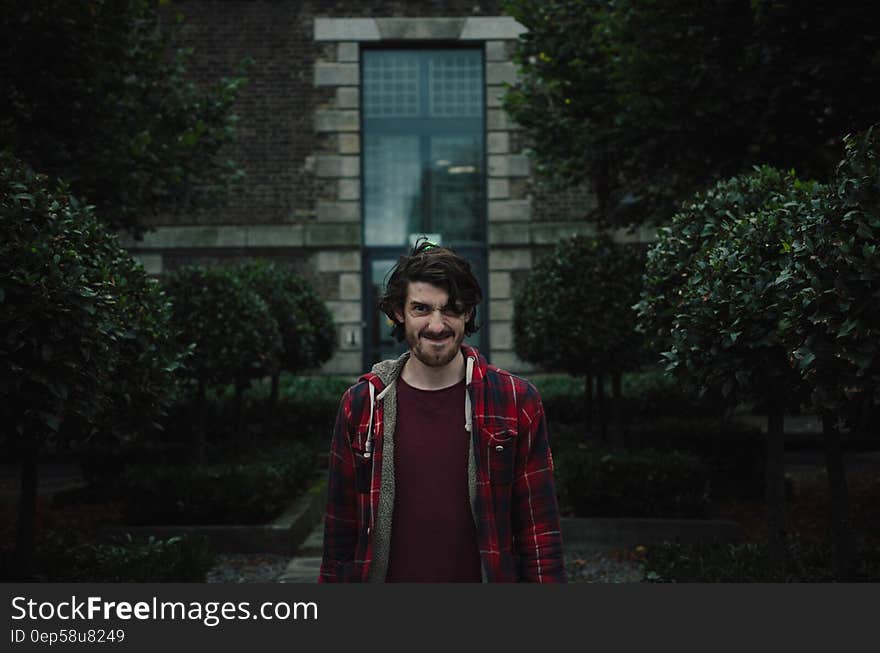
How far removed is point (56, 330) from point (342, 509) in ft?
8.92

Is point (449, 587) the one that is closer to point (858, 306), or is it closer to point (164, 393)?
point (858, 306)

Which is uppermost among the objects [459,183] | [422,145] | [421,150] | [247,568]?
[422,145]

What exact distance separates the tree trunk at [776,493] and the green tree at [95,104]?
234 inches

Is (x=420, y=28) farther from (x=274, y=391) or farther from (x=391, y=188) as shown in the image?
(x=274, y=391)

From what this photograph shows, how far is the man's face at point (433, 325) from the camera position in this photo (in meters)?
3.19

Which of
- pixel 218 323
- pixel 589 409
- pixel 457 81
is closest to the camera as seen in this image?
pixel 218 323

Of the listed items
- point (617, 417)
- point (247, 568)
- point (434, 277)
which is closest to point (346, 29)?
point (617, 417)

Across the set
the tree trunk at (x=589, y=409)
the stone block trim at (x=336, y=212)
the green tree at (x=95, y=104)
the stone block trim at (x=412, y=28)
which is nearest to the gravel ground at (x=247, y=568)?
the green tree at (x=95, y=104)

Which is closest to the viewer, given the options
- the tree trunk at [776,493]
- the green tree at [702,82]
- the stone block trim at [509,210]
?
the tree trunk at [776,493]

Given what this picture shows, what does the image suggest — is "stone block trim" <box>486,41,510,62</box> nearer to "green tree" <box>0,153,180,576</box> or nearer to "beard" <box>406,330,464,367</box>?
"green tree" <box>0,153,180,576</box>

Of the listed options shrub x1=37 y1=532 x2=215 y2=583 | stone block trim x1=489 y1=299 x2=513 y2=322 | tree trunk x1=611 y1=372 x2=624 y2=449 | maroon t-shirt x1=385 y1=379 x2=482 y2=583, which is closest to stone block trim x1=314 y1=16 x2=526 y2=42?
stone block trim x1=489 y1=299 x2=513 y2=322

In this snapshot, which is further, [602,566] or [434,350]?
[602,566]

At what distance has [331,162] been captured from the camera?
1886 cm

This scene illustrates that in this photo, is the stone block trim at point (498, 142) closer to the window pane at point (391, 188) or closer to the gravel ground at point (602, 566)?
the window pane at point (391, 188)
